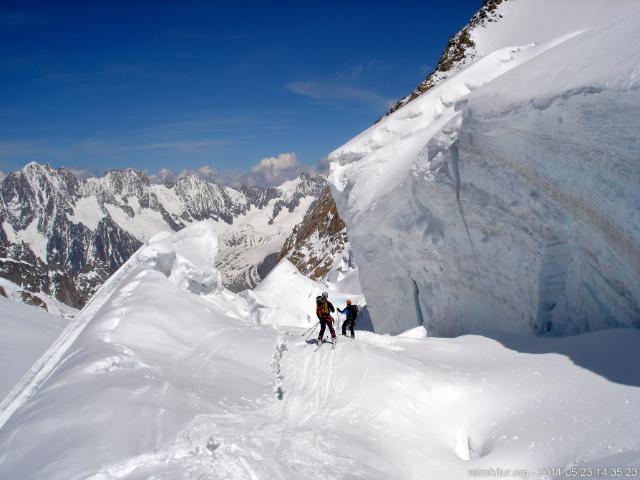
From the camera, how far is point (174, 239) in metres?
22.5

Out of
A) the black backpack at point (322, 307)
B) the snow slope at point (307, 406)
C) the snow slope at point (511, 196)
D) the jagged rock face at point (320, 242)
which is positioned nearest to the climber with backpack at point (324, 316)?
the black backpack at point (322, 307)

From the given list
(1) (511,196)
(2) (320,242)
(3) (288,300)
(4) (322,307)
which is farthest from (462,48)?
(2) (320,242)

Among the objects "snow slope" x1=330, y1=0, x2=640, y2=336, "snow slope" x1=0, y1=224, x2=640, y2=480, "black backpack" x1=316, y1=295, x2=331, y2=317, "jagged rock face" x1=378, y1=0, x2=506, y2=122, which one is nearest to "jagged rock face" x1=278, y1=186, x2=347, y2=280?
"jagged rock face" x1=378, y1=0, x2=506, y2=122

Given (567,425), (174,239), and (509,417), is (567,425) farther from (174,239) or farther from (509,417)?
(174,239)

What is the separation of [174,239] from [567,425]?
1815 cm

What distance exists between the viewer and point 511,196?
552 inches

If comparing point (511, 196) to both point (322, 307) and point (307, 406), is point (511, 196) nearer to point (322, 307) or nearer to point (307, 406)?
point (322, 307)

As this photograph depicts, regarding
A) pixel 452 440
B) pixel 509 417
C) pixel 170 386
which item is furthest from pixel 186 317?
pixel 509 417

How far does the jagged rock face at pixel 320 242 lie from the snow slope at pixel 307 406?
198 feet

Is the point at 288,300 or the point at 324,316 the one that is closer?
the point at 324,316

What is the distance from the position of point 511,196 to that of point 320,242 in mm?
77815

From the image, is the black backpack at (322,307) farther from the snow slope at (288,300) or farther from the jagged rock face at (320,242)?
the jagged rock face at (320,242)

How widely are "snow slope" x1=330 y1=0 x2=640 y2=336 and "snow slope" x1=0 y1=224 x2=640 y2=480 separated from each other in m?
1.88

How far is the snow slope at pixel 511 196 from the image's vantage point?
10.3 m
